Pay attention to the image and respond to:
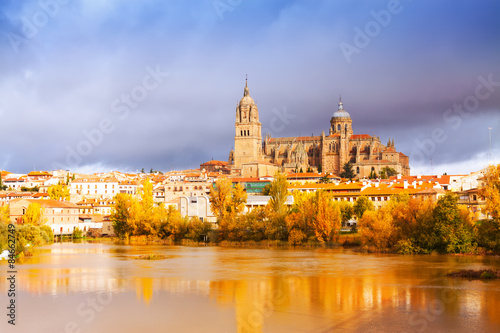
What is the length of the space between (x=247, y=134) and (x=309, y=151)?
407 inches

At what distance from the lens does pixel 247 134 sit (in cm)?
9794

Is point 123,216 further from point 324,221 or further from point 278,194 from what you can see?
point 324,221

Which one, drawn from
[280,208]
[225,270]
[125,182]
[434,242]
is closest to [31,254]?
[225,270]

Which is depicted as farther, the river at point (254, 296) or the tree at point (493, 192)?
the tree at point (493, 192)

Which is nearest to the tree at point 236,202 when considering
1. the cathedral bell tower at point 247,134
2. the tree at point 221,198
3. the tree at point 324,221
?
the tree at point 221,198

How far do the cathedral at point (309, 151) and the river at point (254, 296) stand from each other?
64.8 m

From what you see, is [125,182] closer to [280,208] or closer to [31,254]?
[280,208]

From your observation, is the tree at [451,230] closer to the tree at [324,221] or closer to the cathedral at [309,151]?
the tree at [324,221]

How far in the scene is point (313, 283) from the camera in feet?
59.6

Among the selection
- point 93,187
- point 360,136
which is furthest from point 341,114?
point 93,187

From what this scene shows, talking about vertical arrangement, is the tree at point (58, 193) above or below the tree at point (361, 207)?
above

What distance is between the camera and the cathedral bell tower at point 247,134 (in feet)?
318

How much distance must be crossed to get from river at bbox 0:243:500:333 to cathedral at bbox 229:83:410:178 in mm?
64843

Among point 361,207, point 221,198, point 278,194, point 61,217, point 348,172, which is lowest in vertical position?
point 61,217
